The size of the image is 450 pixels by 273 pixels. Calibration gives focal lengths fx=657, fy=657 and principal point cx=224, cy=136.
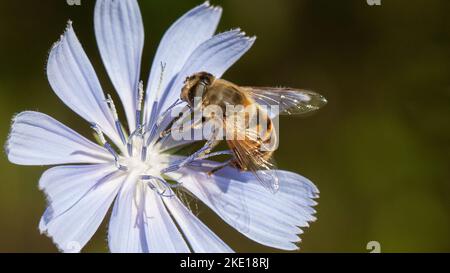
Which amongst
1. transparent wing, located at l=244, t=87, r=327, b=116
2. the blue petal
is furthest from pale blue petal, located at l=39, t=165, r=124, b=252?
transparent wing, located at l=244, t=87, r=327, b=116

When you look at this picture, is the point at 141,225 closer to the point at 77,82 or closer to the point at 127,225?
the point at 127,225

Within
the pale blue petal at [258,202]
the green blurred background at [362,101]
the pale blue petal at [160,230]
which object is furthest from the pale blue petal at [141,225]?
the green blurred background at [362,101]

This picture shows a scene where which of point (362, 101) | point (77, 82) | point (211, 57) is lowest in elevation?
point (362, 101)

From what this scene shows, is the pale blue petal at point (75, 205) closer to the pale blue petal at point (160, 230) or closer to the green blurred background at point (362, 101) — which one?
the pale blue petal at point (160, 230)

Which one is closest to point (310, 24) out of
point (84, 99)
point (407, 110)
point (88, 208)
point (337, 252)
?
point (407, 110)

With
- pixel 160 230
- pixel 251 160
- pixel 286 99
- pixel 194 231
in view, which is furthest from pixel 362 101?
pixel 160 230

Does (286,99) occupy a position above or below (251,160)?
above

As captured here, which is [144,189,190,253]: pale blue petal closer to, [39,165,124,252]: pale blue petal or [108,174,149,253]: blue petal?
[108,174,149,253]: blue petal
